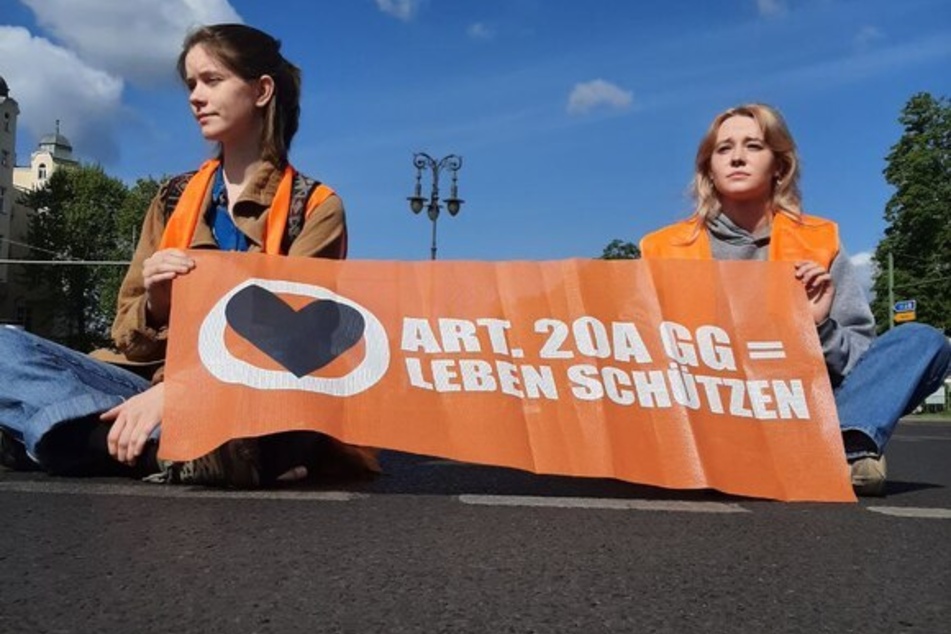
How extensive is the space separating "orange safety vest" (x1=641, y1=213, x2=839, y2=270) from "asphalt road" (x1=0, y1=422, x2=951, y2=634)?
93 cm

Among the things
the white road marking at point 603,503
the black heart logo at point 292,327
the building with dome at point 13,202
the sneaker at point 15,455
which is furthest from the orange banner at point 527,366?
the building with dome at point 13,202

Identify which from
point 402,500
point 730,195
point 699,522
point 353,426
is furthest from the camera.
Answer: point 730,195

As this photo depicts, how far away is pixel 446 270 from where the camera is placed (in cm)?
310

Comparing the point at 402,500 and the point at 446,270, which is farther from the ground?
the point at 446,270

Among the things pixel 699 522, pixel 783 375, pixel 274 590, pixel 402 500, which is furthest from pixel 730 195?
pixel 274 590

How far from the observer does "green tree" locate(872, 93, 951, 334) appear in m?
36.0

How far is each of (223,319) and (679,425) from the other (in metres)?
1.41

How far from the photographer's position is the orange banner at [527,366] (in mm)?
2760

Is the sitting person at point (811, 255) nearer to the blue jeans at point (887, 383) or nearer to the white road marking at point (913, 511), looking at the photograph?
the blue jeans at point (887, 383)

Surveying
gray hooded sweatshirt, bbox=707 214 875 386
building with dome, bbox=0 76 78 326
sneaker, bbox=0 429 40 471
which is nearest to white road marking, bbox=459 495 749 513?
gray hooded sweatshirt, bbox=707 214 875 386

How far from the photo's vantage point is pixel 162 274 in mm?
2861

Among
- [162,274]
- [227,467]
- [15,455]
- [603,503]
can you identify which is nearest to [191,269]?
[162,274]

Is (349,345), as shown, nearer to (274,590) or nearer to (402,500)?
(402,500)

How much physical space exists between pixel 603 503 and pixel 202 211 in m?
1.60
